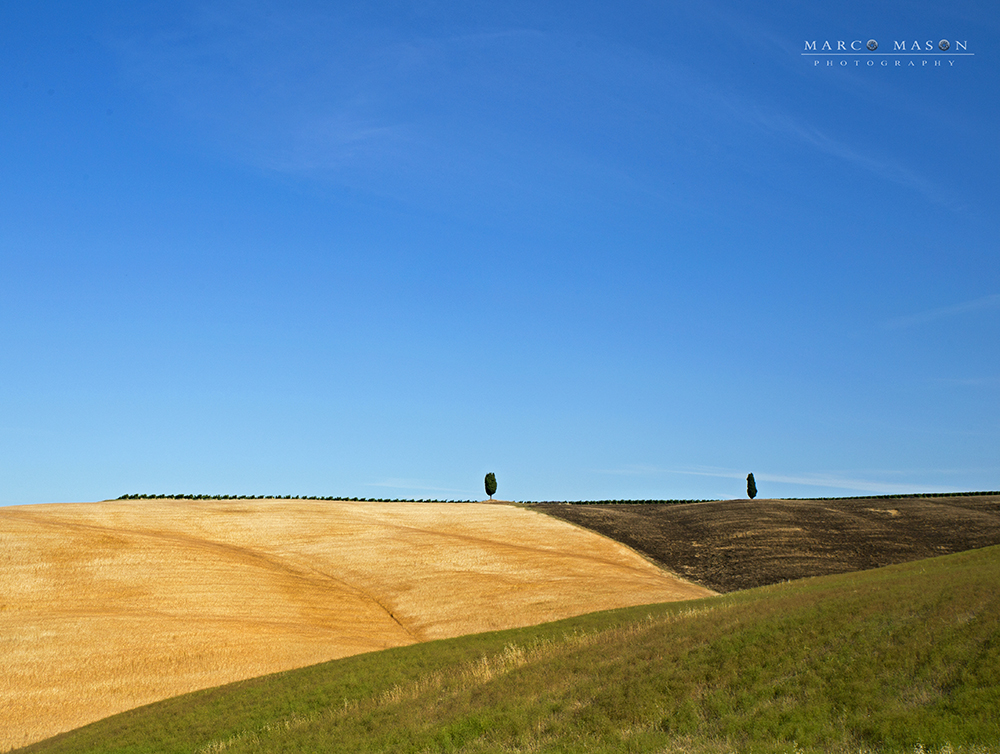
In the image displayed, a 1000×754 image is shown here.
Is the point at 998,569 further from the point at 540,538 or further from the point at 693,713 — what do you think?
the point at 540,538

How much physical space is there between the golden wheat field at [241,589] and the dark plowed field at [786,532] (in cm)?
452

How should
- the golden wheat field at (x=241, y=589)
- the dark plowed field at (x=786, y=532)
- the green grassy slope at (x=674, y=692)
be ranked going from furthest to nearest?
the dark plowed field at (x=786, y=532)
the golden wheat field at (x=241, y=589)
the green grassy slope at (x=674, y=692)

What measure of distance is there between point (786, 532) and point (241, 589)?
44677 mm

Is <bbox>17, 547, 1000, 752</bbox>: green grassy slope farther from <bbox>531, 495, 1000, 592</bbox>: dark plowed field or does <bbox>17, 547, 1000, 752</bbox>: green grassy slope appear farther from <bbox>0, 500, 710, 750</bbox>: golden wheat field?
<bbox>531, 495, 1000, 592</bbox>: dark plowed field

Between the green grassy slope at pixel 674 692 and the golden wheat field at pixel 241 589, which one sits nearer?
the green grassy slope at pixel 674 692

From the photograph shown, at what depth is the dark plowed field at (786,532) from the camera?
56969 millimetres

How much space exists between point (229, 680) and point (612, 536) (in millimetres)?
37477

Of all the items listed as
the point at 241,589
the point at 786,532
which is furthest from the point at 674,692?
the point at 786,532

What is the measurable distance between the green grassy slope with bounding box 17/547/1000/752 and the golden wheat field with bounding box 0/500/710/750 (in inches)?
198

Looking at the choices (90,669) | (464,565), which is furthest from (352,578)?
(90,669)

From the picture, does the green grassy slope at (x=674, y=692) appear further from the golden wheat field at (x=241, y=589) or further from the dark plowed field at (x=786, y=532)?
the dark plowed field at (x=786, y=532)

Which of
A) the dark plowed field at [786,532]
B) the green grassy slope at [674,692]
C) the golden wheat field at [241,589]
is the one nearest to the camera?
the green grassy slope at [674,692]

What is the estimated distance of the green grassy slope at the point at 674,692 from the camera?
52.9 feet

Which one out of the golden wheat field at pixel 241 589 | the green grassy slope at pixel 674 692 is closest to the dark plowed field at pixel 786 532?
the golden wheat field at pixel 241 589
